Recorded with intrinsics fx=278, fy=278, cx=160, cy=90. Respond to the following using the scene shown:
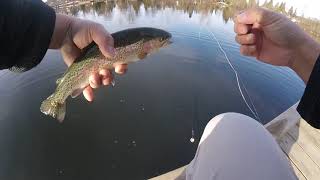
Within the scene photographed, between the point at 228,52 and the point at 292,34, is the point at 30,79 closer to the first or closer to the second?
the point at 228,52

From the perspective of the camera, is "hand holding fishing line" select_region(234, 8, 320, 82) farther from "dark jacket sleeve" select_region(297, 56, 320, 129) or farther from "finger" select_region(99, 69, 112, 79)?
"finger" select_region(99, 69, 112, 79)

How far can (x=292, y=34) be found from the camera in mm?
2449

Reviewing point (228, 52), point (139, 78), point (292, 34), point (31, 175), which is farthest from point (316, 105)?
point (228, 52)

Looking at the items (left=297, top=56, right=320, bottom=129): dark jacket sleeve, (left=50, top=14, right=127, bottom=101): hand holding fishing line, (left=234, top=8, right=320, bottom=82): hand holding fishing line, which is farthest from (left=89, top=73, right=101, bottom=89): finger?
(left=297, top=56, right=320, bottom=129): dark jacket sleeve

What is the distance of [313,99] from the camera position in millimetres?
1926

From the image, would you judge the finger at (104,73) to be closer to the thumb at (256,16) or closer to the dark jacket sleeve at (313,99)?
the thumb at (256,16)

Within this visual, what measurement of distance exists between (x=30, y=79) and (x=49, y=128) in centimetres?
387

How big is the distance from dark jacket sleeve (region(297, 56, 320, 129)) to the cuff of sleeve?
1999 mm

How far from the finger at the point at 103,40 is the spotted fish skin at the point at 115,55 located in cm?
8

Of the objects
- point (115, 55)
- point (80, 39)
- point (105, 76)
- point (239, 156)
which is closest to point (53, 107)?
point (105, 76)

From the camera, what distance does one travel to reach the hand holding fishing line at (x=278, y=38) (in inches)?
94.0

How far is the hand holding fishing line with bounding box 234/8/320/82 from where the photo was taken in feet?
7.83

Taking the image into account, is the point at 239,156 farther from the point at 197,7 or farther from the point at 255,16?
the point at 197,7

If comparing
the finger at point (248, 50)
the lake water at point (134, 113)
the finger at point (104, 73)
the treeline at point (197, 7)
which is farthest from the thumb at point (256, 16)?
the treeline at point (197, 7)
